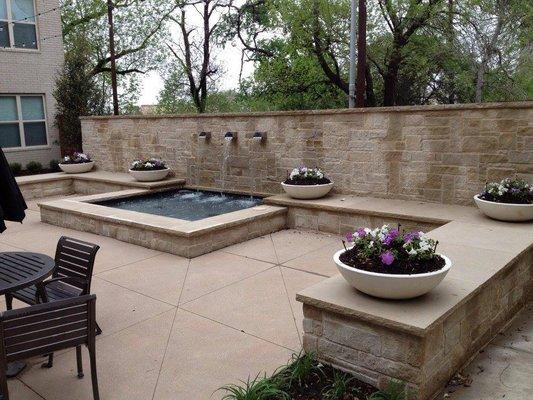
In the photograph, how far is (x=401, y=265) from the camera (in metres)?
2.83

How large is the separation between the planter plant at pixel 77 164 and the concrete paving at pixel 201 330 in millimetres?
6084

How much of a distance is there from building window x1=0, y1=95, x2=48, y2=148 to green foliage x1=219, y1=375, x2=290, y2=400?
537 inches

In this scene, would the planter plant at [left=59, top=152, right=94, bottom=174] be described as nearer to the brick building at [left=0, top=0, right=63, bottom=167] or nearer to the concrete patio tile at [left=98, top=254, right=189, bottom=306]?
the brick building at [left=0, top=0, right=63, bottom=167]

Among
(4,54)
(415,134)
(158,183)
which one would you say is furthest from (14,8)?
(415,134)

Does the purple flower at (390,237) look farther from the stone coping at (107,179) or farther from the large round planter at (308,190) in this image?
the stone coping at (107,179)

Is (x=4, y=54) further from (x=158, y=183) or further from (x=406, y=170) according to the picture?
(x=406, y=170)

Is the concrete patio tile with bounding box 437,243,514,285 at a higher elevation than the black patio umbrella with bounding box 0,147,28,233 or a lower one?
lower

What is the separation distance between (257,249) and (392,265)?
305 centimetres

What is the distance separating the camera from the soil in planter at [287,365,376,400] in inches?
104

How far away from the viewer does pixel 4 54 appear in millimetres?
13695

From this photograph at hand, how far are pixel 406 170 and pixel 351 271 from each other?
3969 mm

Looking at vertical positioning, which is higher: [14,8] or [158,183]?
[14,8]

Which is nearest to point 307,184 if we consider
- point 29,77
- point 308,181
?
point 308,181

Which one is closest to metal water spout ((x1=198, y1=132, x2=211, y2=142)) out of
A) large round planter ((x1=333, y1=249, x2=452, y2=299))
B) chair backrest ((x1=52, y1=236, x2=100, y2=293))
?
chair backrest ((x1=52, y1=236, x2=100, y2=293))
